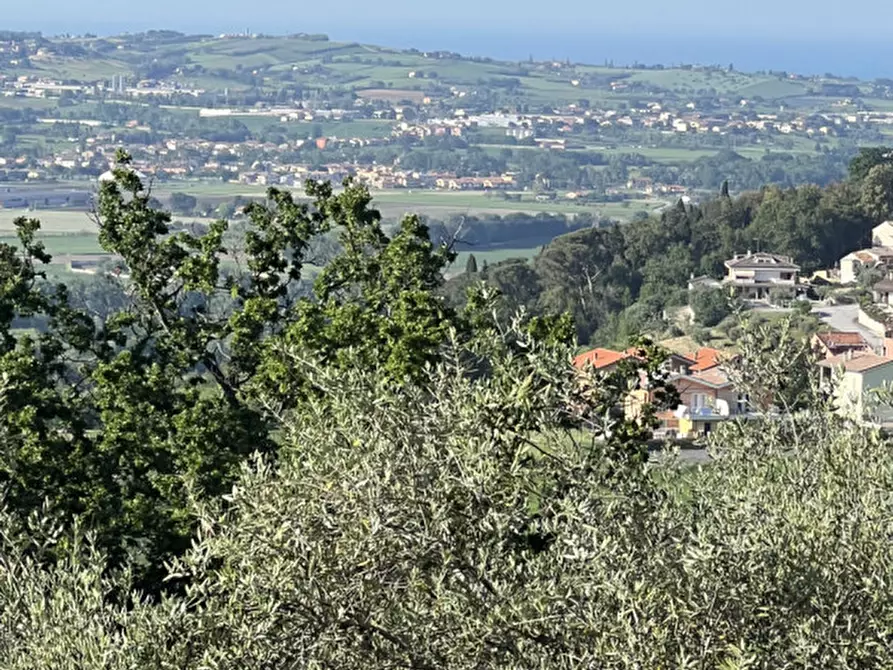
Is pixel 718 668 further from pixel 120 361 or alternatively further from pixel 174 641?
pixel 120 361

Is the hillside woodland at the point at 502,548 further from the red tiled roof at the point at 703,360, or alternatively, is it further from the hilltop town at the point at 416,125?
the hilltop town at the point at 416,125

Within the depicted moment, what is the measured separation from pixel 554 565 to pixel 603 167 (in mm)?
128407

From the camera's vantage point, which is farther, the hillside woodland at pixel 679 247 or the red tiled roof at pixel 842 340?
the hillside woodland at pixel 679 247

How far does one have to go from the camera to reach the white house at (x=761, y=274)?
4628cm

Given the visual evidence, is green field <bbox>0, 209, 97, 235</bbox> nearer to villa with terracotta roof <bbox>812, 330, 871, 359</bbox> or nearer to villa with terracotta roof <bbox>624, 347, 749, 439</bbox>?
villa with terracotta roof <bbox>812, 330, 871, 359</bbox>

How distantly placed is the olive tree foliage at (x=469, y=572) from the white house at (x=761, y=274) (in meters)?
39.7

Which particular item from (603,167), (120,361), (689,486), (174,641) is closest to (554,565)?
(174,641)

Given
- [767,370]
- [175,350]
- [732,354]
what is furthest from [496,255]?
[767,370]

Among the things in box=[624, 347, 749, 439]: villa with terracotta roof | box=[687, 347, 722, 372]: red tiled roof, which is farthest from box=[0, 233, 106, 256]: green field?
box=[624, 347, 749, 439]: villa with terracotta roof

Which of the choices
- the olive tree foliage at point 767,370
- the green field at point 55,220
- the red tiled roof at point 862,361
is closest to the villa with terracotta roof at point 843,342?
the red tiled roof at point 862,361

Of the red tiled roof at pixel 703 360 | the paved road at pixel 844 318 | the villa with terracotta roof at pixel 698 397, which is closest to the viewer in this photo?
the villa with terracotta roof at pixel 698 397

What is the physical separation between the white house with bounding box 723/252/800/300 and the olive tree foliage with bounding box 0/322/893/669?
3973 cm

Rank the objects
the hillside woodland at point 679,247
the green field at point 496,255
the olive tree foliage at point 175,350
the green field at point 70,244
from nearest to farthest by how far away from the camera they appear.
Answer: the olive tree foliage at point 175,350
the hillside woodland at point 679,247
the green field at point 70,244
the green field at point 496,255

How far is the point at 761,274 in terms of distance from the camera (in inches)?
1842
